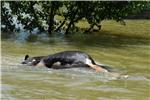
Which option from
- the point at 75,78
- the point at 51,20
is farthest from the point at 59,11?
the point at 75,78

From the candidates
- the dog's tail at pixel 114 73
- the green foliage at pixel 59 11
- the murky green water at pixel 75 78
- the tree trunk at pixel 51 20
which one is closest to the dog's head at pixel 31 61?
the murky green water at pixel 75 78

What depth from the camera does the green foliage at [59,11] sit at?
57.9ft

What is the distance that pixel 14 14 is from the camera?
17.9 meters

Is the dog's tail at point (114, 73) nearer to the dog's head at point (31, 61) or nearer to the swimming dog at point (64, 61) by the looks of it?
the swimming dog at point (64, 61)

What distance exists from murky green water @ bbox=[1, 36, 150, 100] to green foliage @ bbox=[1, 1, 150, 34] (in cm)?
293

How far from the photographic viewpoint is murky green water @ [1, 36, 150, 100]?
8.20 m

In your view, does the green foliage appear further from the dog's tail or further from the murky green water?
the dog's tail

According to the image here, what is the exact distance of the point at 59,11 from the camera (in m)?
18.1

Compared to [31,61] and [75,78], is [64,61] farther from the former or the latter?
[75,78]

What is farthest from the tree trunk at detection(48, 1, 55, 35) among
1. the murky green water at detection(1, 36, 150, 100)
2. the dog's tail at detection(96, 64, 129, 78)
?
the dog's tail at detection(96, 64, 129, 78)

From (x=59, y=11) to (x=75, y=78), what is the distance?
868 centimetres

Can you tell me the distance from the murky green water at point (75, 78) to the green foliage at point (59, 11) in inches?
115

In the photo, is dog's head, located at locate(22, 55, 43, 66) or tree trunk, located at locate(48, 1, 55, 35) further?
tree trunk, located at locate(48, 1, 55, 35)

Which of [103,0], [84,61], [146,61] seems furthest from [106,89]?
[103,0]
